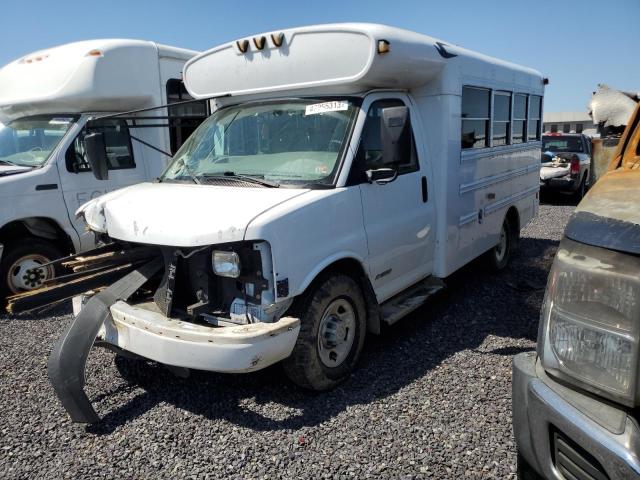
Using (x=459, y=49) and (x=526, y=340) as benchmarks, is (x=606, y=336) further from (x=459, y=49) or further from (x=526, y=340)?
(x=459, y=49)

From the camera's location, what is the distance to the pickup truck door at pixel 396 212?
3959mm

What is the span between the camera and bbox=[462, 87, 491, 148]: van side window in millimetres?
5121

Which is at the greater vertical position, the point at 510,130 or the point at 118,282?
the point at 510,130

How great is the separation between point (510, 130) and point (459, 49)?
173 cm

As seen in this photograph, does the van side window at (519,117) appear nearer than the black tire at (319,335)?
No

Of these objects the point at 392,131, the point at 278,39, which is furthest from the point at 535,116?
the point at 278,39

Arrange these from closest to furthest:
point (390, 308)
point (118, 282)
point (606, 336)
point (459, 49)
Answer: point (606, 336) → point (118, 282) → point (390, 308) → point (459, 49)

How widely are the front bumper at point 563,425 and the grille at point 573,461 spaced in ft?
0.05

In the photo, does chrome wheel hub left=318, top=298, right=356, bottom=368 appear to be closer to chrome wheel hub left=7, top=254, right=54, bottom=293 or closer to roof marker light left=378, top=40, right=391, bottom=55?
roof marker light left=378, top=40, right=391, bottom=55

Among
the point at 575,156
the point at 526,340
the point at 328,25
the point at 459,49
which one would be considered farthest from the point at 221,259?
the point at 575,156

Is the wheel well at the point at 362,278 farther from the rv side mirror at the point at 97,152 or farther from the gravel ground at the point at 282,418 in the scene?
the rv side mirror at the point at 97,152

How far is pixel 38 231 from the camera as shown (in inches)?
232

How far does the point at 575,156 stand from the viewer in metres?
13.3

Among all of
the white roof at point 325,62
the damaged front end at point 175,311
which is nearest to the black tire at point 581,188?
the white roof at point 325,62
